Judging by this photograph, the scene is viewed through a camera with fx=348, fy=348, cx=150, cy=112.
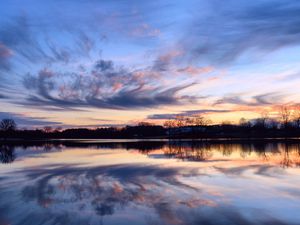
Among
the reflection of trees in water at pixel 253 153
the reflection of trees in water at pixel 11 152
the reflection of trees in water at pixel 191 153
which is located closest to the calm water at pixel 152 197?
the reflection of trees in water at pixel 253 153

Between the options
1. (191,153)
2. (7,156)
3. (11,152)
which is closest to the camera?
(7,156)

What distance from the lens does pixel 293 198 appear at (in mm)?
12625

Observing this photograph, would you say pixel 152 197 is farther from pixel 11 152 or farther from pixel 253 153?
pixel 11 152

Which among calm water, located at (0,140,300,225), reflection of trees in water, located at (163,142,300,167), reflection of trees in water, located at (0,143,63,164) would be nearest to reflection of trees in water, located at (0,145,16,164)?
reflection of trees in water, located at (0,143,63,164)

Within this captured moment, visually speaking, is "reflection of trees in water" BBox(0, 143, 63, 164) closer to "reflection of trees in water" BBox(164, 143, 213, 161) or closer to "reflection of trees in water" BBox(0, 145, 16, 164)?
"reflection of trees in water" BBox(0, 145, 16, 164)

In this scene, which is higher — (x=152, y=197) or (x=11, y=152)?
(x=11, y=152)

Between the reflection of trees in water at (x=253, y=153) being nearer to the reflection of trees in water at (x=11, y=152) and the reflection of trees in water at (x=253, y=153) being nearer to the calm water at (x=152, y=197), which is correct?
the calm water at (x=152, y=197)

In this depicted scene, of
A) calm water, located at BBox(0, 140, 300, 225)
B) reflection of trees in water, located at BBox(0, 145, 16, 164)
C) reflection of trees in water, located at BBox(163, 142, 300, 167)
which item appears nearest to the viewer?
calm water, located at BBox(0, 140, 300, 225)

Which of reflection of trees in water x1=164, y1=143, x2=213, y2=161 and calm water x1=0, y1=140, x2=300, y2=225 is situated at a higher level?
reflection of trees in water x1=164, y1=143, x2=213, y2=161

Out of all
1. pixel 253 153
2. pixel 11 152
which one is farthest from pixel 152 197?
pixel 11 152

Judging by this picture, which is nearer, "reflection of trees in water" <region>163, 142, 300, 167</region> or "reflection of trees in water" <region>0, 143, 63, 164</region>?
"reflection of trees in water" <region>163, 142, 300, 167</region>

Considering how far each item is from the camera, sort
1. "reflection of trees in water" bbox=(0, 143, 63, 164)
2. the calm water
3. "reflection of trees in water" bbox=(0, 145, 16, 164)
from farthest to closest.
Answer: "reflection of trees in water" bbox=(0, 143, 63, 164) → "reflection of trees in water" bbox=(0, 145, 16, 164) → the calm water

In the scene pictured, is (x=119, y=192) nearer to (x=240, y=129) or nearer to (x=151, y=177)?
(x=151, y=177)

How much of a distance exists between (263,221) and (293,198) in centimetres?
378
